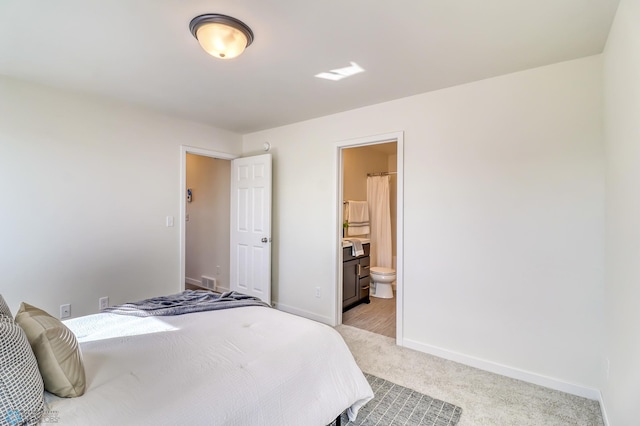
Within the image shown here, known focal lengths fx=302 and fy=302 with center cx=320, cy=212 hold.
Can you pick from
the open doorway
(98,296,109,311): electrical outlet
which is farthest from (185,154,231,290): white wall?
the open doorway

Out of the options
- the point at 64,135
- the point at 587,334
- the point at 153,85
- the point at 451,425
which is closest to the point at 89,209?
the point at 64,135

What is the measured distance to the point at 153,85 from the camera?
8.51ft

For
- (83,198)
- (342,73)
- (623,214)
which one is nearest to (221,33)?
(342,73)

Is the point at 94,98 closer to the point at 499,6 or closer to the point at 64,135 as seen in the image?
the point at 64,135

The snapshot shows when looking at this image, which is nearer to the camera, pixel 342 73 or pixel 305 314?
pixel 342 73

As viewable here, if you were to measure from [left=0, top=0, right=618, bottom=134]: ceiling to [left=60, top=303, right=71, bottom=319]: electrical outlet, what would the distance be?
1.96 metres

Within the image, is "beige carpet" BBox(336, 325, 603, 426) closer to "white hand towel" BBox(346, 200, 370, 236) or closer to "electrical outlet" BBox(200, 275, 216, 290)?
"white hand towel" BBox(346, 200, 370, 236)

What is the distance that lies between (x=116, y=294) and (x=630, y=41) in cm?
422

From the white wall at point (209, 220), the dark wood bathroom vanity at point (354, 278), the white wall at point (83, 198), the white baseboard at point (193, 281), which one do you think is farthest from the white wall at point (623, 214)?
the white baseboard at point (193, 281)

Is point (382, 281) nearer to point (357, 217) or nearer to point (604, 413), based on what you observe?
point (357, 217)

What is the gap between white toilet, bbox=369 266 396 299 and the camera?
4.45 metres

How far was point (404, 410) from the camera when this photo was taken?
1.96 meters

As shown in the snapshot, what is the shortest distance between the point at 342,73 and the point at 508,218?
68.3 inches

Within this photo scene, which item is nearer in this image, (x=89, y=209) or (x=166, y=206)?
(x=89, y=209)
